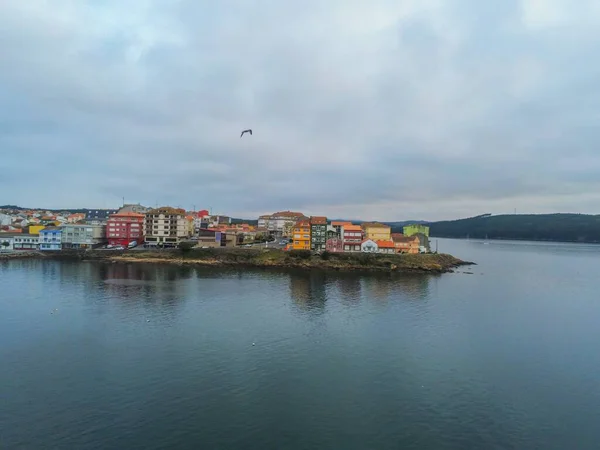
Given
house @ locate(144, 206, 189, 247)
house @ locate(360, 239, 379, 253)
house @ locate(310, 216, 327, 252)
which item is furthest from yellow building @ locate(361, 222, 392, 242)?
house @ locate(144, 206, 189, 247)

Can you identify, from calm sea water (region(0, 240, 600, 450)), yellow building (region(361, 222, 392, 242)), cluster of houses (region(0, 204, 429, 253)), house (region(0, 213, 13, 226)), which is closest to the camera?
calm sea water (region(0, 240, 600, 450))

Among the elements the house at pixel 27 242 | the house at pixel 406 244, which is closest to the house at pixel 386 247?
the house at pixel 406 244

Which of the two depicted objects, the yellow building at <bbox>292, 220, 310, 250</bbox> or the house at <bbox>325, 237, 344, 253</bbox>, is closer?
the yellow building at <bbox>292, 220, 310, 250</bbox>

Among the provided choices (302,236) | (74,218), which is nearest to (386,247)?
(302,236)

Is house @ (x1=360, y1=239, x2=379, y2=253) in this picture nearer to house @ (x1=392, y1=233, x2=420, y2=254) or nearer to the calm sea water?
house @ (x1=392, y1=233, x2=420, y2=254)

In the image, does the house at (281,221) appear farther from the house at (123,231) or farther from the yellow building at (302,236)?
the house at (123,231)

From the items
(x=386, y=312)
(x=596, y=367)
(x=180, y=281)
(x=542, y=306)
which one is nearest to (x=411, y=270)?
(x=542, y=306)
